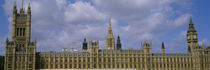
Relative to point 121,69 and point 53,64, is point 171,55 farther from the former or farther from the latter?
point 53,64

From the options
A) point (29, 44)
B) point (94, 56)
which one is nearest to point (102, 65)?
point (94, 56)

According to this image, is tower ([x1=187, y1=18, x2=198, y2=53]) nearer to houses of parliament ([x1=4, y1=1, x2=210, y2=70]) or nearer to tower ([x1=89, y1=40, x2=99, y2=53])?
houses of parliament ([x1=4, y1=1, x2=210, y2=70])

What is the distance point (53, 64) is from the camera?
12662cm

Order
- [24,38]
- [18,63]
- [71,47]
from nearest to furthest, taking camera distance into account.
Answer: [18,63] < [24,38] < [71,47]

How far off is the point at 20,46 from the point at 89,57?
Answer: 34735 mm

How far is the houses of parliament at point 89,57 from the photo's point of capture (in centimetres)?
11806

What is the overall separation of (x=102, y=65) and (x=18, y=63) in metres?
41.8

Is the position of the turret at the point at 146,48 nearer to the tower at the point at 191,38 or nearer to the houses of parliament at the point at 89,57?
the houses of parliament at the point at 89,57

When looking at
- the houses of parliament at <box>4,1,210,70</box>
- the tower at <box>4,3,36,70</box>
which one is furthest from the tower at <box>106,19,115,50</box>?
the tower at <box>4,3,36,70</box>

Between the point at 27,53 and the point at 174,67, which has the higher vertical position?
the point at 27,53

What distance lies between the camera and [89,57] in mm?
131500

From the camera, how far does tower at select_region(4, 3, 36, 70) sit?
381ft

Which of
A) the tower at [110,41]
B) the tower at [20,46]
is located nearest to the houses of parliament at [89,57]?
the tower at [20,46]

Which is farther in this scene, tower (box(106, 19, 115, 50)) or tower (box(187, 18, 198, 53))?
tower (box(106, 19, 115, 50))
